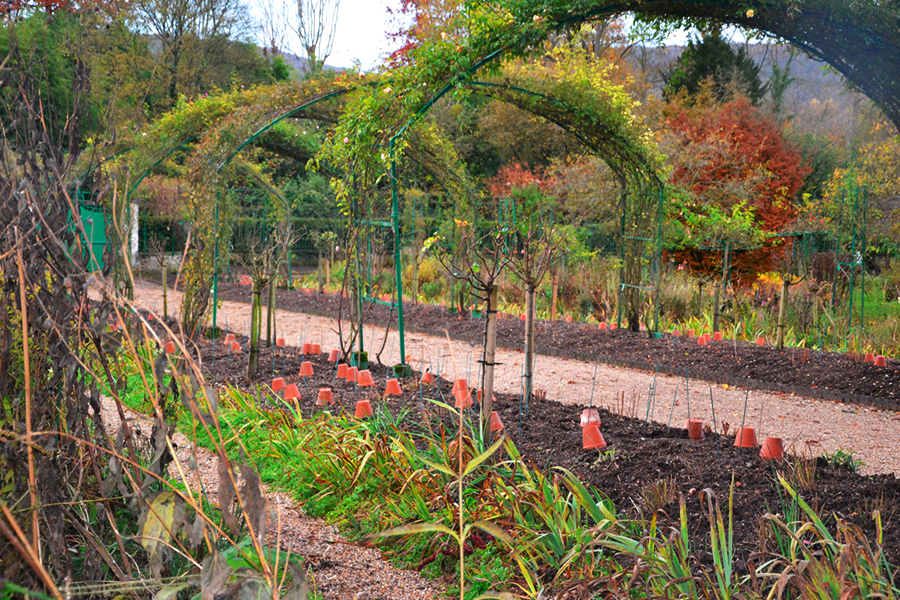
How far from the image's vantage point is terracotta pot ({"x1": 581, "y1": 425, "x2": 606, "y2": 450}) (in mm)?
3154

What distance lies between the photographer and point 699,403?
526 cm

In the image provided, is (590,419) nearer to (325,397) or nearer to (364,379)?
(325,397)

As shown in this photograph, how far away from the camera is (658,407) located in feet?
16.6

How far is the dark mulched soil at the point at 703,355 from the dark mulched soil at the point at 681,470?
1749 mm

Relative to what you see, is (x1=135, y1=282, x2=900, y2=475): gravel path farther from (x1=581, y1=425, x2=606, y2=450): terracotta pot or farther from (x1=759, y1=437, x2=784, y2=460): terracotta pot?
(x1=581, y1=425, x2=606, y2=450): terracotta pot

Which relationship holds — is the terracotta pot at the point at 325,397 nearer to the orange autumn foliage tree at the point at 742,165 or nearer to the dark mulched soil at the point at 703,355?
the dark mulched soil at the point at 703,355

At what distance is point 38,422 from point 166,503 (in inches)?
29.1

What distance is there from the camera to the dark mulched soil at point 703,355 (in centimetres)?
555

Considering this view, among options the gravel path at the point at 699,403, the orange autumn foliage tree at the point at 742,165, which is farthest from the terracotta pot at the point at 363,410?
the orange autumn foliage tree at the point at 742,165

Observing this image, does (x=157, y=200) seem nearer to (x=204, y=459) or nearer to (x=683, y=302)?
(x=683, y=302)

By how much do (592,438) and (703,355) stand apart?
383cm

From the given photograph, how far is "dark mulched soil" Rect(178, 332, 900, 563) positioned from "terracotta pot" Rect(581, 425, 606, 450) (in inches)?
1.4

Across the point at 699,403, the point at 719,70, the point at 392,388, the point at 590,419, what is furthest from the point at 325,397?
the point at 719,70

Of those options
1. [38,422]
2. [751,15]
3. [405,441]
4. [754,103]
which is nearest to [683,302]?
[751,15]
